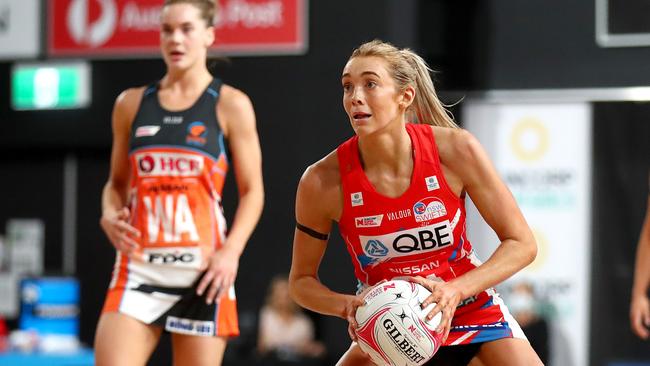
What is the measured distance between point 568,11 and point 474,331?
20.1 feet

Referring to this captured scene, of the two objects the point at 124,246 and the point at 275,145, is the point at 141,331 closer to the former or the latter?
the point at 124,246

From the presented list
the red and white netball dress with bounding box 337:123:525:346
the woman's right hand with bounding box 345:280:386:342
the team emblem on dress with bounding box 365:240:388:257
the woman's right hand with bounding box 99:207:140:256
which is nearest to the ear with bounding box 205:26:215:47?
the woman's right hand with bounding box 99:207:140:256

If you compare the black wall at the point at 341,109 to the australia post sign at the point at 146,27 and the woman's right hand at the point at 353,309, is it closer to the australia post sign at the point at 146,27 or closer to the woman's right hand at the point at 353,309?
the australia post sign at the point at 146,27

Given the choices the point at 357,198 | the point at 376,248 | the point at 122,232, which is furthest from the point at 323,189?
the point at 122,232

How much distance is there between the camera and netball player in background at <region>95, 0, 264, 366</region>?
14.2ft

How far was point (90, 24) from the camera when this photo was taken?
10.6 m

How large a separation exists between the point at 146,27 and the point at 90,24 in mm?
589

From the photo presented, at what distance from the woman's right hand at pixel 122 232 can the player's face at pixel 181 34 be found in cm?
63

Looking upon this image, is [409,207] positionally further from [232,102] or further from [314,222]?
[232,102]

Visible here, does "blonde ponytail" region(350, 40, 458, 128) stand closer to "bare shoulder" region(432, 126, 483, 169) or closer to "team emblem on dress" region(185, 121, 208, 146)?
"bare shoulder" region(432, 126, 483, 169)

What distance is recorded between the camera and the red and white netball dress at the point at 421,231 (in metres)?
3.68

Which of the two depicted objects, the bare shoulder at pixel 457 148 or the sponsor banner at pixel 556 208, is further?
the sponsor banner at pixel 556 208

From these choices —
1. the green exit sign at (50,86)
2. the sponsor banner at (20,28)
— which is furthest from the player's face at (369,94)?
the sponsor banner at (20,28)

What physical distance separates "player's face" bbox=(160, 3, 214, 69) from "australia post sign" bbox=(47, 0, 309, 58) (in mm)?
5257
